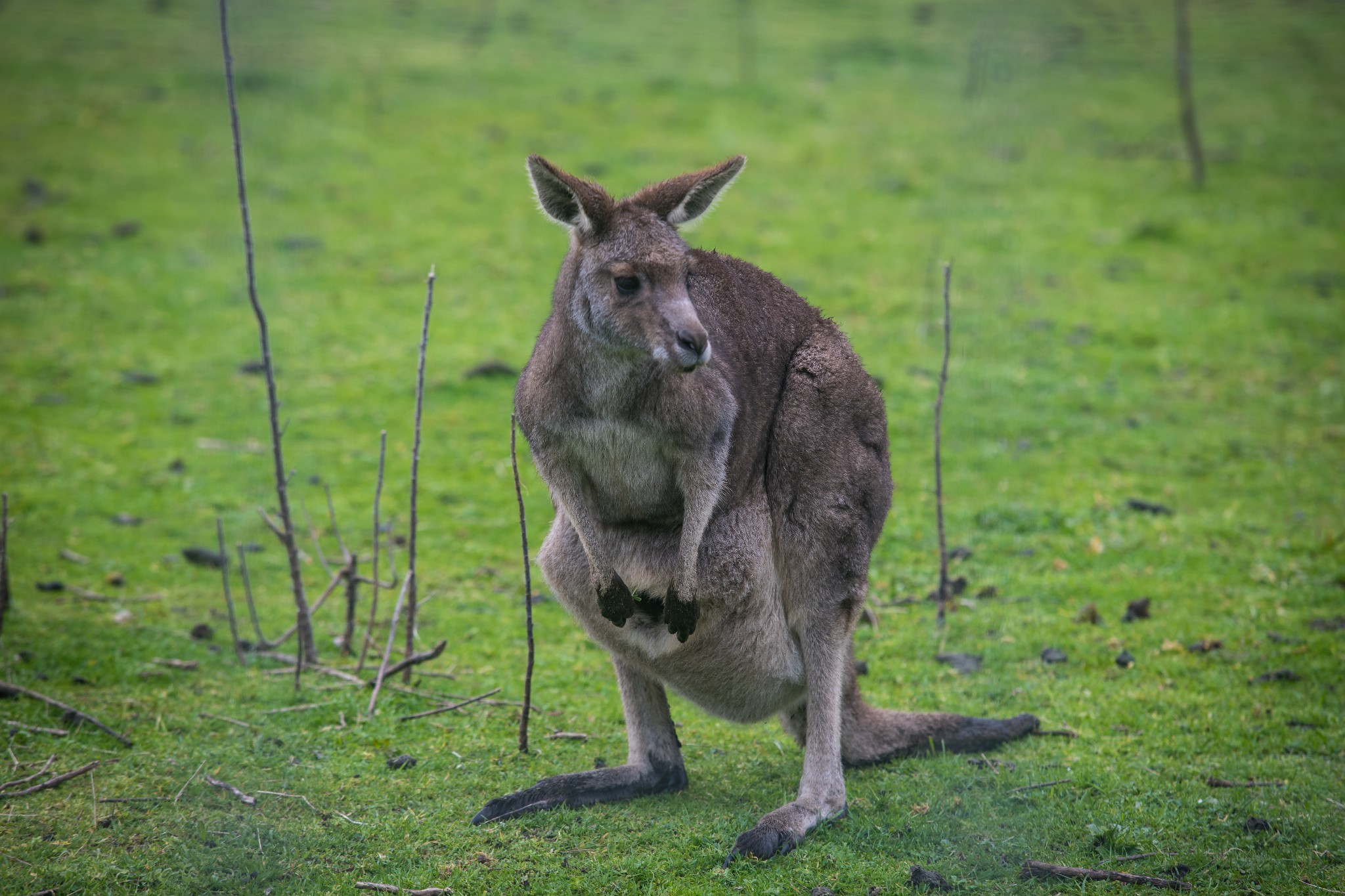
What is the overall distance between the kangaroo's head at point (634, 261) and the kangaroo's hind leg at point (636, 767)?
1.39m

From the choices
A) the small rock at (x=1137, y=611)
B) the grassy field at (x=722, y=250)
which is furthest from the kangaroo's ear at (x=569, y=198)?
the small rock at (x=1137, y=611)

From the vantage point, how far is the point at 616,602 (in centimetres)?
418

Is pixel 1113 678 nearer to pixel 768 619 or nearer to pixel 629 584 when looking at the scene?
pixel 768 619

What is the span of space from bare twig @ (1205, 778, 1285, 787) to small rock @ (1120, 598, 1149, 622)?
76.3 inches

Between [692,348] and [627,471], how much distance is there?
62cm

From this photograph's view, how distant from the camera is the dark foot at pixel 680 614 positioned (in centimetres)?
414

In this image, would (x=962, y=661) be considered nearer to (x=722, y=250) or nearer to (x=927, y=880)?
(x=927, y=880)

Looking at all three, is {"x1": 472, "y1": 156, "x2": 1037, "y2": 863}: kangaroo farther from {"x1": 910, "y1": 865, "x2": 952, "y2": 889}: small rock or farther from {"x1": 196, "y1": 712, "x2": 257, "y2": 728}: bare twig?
{"x1": 196, "y1": 712, "x2": 257, "y2": 728}: bare twig

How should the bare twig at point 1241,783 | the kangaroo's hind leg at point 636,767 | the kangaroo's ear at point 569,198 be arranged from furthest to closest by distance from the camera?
the bare twig at point 1241,783 → the kangaroo's hind leg at point 636,767 → the kangaroo's ear at point 569,198

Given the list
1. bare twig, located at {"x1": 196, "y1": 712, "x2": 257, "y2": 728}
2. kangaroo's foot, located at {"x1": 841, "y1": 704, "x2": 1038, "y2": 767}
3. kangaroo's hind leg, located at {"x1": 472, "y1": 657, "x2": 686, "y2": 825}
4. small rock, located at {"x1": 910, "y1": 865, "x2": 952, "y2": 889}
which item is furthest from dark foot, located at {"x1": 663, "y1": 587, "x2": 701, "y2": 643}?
bare twig, located at {"x1": 196, "y1": 712, "x2": 257, "y2": 728}

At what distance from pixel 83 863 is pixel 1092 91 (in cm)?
1878

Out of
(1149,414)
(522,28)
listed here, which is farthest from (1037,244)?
(522,28)

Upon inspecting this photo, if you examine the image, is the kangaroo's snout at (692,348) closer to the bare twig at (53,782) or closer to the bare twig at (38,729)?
the bare twig at (53,782)

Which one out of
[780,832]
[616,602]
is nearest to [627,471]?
[616,602]
